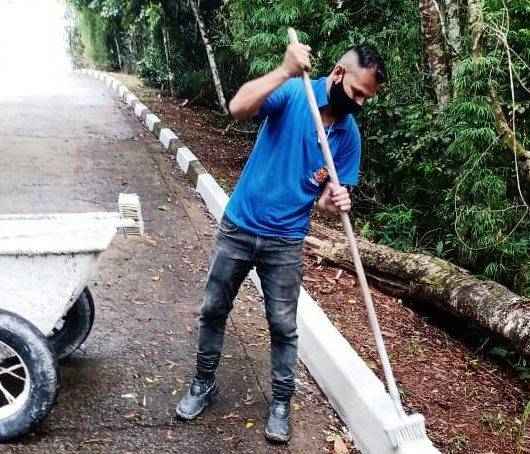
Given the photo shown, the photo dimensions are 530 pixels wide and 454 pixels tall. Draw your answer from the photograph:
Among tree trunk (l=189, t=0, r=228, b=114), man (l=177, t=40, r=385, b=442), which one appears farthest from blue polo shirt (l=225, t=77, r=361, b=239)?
tree trunk (l=189, t=0, r=228, b=114)

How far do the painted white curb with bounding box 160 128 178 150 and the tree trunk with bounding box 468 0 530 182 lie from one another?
5.06 m

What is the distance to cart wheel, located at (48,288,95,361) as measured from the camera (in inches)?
147

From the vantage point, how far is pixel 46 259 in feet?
10.2

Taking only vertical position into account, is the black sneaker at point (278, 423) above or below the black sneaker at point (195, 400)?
below

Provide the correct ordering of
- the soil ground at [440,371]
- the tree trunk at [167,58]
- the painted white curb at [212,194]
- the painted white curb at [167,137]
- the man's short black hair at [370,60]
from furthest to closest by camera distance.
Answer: the tree trunk at [167,58] < the painted white curb at [167,137] < the painted white curb at [212,194] < the soil ground at [440,371] < the man's short black hair at [370,60]

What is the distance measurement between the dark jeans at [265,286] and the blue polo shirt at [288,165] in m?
0.07

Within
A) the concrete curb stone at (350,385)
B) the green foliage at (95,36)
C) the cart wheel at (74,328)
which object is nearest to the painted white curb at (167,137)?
the concrete curb stone at (350,385)

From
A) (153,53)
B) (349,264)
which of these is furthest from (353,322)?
(153,53)

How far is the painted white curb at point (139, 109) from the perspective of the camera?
1255 cm

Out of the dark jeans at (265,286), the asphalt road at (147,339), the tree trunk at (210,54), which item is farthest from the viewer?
the tree trunk at (210,54)

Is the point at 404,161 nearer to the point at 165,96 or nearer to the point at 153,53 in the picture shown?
the point at 165,96

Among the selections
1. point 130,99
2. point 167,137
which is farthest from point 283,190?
point 130,99

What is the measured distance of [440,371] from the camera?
14.4 feet

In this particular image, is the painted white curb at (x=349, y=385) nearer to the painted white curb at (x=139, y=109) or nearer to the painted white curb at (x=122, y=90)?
the painted white curb at (x=139, y=109)
